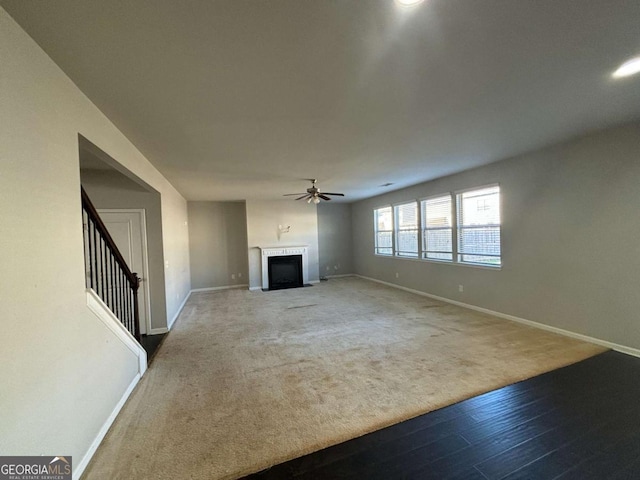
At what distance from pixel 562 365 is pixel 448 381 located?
4.46ft

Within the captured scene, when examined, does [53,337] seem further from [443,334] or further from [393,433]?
[443,334]

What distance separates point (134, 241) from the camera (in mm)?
3980

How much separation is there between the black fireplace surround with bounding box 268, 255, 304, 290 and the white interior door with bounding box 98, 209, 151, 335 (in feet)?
11.7

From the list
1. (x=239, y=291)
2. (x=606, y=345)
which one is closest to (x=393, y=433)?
(x=606, y=345)

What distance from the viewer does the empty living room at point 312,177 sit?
1344 mm

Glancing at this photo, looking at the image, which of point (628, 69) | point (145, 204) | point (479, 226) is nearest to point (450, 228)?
point (479, 226)

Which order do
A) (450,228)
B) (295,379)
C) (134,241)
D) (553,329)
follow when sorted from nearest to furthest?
(295,379), (553,329), (134,241), (450,228)

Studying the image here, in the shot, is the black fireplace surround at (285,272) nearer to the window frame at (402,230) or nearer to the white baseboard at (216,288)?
the white baseboard at (216,288)

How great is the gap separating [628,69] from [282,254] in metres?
6.72

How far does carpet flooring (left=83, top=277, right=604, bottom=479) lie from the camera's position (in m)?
1.81

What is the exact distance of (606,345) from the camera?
10.4 feet

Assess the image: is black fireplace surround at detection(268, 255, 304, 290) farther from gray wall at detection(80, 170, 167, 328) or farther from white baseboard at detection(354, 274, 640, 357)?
white baseboard at detection(354, 274, 640, 357)

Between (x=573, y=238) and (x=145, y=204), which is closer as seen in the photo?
(x=573, y=238)

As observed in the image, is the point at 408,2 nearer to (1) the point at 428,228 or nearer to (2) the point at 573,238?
(2) the point at 573,238
